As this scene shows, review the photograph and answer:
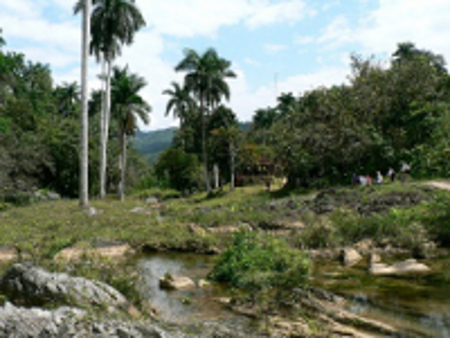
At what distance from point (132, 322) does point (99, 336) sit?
0.74 metres

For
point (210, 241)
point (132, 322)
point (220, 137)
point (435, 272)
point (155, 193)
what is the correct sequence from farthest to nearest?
point (155, 193)
point (220, 137)
point (210, 241)
point (435, 272)
point (132, 322)

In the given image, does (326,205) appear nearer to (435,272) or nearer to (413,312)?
(435,272)

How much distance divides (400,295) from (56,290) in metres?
7.25

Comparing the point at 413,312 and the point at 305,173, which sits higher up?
the point at 305,173

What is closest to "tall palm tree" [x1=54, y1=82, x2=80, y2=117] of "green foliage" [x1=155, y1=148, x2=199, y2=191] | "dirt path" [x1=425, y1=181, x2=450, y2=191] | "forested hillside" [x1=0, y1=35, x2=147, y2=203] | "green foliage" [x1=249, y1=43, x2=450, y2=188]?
"forested hillside" [x1=0, y1=35, x2=147, y2=203]

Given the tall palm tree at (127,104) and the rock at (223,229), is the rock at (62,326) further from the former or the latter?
the tall palm tree at (127,104)

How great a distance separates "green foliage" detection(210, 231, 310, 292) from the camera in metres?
8.96

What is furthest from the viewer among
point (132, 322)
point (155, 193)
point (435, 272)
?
point (155, 193)

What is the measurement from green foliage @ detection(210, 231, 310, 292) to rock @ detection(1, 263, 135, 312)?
2622mm

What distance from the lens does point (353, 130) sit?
3425cm

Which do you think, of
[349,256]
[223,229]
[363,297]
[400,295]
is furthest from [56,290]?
[223,229]

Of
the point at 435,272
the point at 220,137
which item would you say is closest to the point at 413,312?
the point at 435,272

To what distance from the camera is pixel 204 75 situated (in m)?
43.6

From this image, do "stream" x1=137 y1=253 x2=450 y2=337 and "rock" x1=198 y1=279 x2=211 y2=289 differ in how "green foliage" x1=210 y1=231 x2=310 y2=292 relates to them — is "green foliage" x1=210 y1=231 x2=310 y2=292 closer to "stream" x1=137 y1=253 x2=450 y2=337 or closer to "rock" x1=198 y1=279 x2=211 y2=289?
"rock" x1=198 y1=279 x2=211 y2=289
